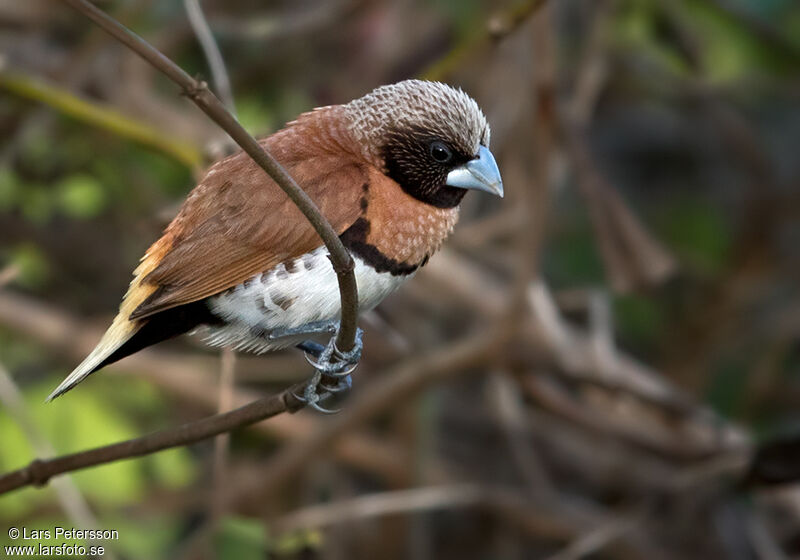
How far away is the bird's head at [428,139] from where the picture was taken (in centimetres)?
234

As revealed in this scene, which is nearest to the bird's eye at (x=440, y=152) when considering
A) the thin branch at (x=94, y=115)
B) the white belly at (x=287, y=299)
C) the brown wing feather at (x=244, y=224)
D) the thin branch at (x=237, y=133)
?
the brown wing feather at (x=244, y=224)

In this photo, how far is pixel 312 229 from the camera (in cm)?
236

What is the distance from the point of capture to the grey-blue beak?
7.58 ft

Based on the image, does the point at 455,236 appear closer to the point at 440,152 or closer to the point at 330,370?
the point at 440,152

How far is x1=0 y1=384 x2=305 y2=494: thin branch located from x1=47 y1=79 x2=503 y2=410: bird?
208mm

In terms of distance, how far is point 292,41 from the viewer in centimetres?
501

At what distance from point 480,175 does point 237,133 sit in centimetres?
84

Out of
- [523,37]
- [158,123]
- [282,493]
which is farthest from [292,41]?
[282,493]

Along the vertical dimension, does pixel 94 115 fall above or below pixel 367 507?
above

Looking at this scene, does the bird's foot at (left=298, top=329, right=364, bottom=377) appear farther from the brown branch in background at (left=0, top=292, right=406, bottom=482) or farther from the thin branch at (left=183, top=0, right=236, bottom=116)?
the brown branch in background at (left=0, top=292, right=406, bottom=482)

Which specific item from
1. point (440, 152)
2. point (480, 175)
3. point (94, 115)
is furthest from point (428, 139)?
point (94, 115)

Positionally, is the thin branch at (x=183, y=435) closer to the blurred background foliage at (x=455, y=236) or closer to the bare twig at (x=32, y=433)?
the bare twig at (x=32, y=433)

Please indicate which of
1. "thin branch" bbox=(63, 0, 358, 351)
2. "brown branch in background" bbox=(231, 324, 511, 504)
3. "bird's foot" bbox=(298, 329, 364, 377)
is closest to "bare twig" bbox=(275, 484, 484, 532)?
"brown branch in background" bbox=(231, 324, 511, 504)

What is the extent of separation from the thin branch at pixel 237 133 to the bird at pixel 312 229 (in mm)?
361
